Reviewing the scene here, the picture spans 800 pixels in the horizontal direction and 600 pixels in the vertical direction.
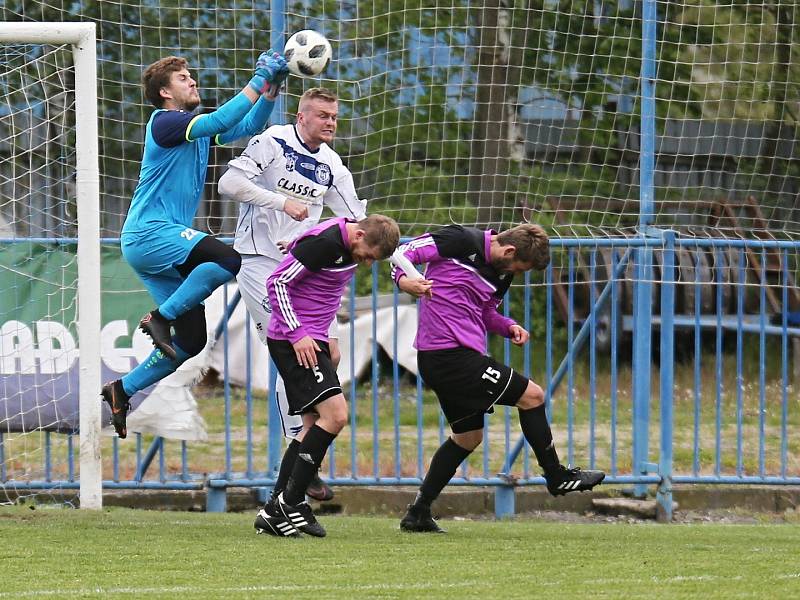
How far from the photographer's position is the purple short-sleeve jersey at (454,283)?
668 centimetres

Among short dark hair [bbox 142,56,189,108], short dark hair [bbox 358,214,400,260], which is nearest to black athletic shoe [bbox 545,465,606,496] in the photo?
short dark hair [bbox 358,214,400,260]

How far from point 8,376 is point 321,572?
10.8 ft

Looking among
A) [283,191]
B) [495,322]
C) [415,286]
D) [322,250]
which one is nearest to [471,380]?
[495,322]

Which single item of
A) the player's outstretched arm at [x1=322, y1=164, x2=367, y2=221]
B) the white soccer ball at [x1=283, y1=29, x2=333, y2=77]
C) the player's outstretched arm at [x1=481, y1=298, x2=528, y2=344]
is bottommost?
the player's outstretched arm at [x1=481, y1=298, x2=528, y2=344]

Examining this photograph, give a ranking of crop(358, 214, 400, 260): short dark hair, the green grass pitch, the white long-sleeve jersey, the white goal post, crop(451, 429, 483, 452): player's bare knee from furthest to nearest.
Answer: the white long-sleeve jersey < the white goal post < crop(451, 429, 483, 452): player's bare knee < crop(358, 214, 400, 260): short dark hair < the green grass pitch

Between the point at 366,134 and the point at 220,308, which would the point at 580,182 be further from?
the point at 220,308

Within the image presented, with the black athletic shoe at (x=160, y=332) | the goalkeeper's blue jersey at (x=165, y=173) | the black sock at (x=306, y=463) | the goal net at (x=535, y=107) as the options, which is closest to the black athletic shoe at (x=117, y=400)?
the black athletic shoe at (x=160, y=332)

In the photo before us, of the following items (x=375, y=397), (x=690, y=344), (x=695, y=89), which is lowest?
(x=690, y=344)

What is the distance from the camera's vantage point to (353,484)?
332 inches

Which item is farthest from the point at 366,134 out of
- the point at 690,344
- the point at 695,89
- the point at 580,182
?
the point at 690,344

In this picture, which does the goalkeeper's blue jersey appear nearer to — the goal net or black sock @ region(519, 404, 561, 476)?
the goal net

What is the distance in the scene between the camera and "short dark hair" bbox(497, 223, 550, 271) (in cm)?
654

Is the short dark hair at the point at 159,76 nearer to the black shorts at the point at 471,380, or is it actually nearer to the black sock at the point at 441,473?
the black shorts at the point at 471,380

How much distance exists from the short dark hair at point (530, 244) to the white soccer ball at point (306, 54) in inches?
49.8
